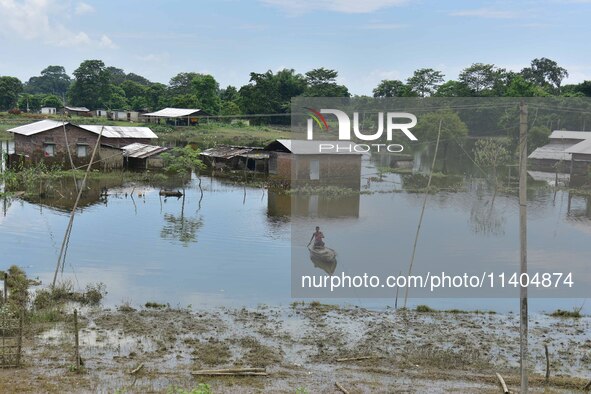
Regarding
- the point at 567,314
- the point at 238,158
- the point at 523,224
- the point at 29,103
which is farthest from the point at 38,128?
the point at 29,103

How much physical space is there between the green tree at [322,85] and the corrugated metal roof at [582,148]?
25472 mm

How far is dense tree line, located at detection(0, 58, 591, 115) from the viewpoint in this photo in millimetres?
54594

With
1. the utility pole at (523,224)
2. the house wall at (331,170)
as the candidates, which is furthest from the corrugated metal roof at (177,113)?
the utility pole at (523,224)

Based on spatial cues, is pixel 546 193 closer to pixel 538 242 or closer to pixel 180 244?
pixel 538 242

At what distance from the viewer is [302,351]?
1154cm

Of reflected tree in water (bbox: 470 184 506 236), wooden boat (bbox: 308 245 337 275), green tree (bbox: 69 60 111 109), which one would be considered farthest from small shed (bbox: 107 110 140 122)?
wooden boat (bbox: 308 245 337 275)

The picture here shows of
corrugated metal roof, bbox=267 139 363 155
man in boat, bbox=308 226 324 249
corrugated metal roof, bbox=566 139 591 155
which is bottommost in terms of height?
man in boat, bbox=308 226 324 249

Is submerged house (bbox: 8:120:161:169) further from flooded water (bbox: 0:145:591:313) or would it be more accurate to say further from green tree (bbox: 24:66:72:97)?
green tree (bbox: 24:66:72:97)

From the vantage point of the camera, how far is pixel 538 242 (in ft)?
67.7

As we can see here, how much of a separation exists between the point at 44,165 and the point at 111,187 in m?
4.41

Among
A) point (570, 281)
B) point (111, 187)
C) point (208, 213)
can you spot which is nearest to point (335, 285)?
point (570, 281)

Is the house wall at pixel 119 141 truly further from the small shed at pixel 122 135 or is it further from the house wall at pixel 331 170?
the house wall at pixel 331 170

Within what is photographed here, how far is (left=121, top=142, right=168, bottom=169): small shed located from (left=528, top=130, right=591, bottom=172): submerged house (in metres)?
20.4

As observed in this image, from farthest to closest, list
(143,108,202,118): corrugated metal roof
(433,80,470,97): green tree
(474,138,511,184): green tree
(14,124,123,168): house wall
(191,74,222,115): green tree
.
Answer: (191,74,222,115): green tree, (143,108,202,118): corrugated metal roof, (433,80,470,97): green tree, (14,124,123,168): house wall, (474,138,511,184): green tree
